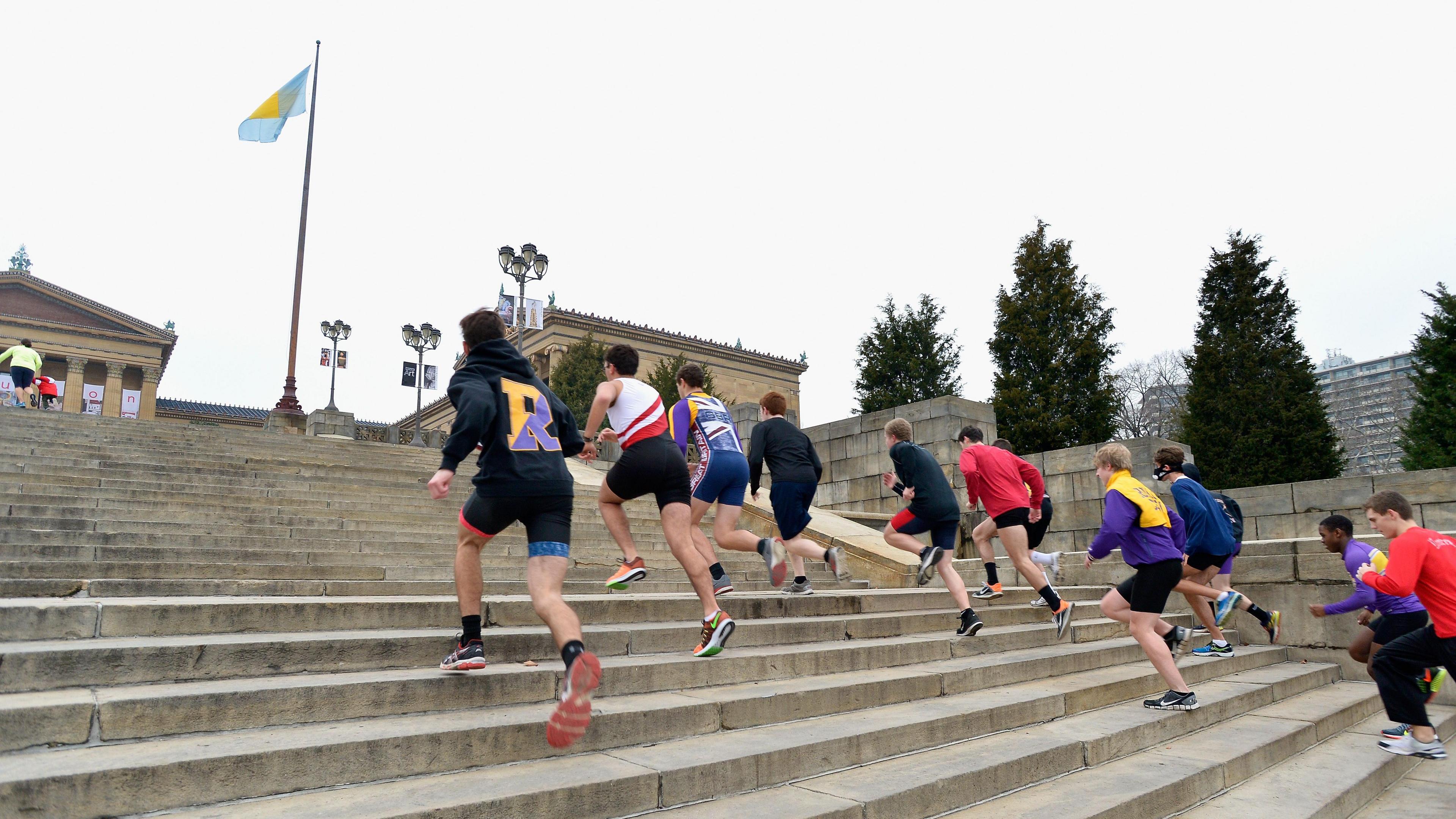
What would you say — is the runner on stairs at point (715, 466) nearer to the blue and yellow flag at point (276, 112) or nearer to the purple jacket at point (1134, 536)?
the purple jacket at point (1134, 536)

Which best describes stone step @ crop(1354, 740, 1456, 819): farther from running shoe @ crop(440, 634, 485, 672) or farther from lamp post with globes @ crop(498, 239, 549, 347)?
lamp post with globes @ crop(498, 239, 549, 347)

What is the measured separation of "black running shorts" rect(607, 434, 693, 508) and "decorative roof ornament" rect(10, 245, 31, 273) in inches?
3349

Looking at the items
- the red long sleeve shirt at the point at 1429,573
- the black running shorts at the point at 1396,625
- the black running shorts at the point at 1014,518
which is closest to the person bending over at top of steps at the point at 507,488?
the black running shorts at the point at 1014,518

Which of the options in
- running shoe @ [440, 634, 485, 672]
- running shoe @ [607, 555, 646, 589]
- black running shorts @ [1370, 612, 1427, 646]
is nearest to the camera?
running shoe @ [440, 634, 485, 672]

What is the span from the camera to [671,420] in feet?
18.7

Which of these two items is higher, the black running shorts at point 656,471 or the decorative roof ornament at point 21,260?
the decorative roof ornament at point 21,260

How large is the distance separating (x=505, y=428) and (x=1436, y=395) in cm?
2544

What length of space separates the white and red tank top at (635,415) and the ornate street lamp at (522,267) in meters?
15.5

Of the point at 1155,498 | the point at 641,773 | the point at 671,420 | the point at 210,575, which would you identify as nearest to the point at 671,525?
the point at 671,420

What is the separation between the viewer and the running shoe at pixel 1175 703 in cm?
521

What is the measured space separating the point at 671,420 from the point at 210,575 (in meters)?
3.47

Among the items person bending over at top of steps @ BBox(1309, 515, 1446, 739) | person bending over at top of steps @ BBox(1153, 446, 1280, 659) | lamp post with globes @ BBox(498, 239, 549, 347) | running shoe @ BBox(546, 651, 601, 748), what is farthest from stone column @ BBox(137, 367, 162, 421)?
person bending over at top of steps @ BBox(1309, 515, 1446, 739)

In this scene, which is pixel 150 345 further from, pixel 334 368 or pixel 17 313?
pixel 334 368

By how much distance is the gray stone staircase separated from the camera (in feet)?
9.38
